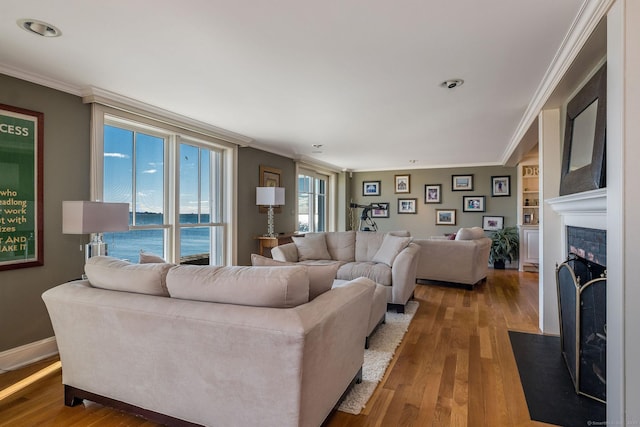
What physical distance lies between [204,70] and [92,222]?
1394 mm

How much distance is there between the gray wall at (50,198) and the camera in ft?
8.57

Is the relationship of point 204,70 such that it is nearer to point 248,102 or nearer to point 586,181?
point 248,102

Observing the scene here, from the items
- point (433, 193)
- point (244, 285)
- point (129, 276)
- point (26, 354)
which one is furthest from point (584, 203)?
point (433, 193)

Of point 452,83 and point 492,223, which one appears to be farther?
point 492,223

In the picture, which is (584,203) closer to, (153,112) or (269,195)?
(153,112)

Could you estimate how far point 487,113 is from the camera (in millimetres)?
3707

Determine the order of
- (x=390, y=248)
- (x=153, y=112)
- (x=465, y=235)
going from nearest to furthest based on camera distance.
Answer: (x=153, y=112) → (x=390, y=248) → (x=465, y=235)

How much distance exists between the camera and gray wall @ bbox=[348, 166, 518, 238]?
7.33 meters

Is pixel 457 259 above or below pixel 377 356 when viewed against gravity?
above

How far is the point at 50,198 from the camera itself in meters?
2.82

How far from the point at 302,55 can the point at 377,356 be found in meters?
2.28

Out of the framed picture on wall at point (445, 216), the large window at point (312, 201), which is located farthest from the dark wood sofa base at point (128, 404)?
the framed picture on wall at point (445, 216)

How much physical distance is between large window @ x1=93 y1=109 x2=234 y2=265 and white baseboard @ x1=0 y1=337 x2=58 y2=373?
3.09ft

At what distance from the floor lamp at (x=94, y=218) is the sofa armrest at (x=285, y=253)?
1.97 m
